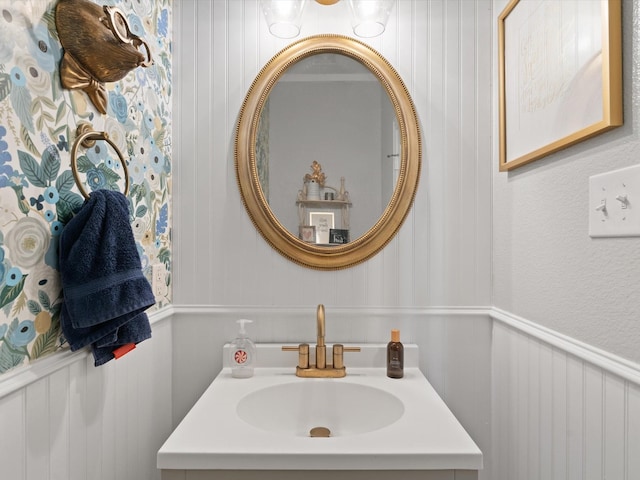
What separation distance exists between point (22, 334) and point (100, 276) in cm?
14

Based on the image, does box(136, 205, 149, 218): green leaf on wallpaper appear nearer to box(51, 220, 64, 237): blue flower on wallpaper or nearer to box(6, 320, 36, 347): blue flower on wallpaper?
box(51, 220, 64, 237): blue flower on wallpaper

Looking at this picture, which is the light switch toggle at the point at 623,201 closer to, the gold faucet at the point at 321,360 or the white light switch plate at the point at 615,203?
the white light switch plate at the point at 615,203

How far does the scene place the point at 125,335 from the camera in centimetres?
86

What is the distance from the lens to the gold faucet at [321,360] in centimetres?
122

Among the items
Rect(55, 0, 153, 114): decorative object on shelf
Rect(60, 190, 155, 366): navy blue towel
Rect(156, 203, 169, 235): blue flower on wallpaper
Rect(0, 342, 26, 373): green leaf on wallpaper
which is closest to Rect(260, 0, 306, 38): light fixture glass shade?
Rect(55, 0, 153, 114): decorative object on shelf

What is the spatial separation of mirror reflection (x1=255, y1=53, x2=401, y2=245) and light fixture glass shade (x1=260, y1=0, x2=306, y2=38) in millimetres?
111

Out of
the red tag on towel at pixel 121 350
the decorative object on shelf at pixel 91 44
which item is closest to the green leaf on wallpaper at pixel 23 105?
the decorative object on shelf at pixel 91 44

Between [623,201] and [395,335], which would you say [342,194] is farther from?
[623,201]

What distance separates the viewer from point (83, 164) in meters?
0.84

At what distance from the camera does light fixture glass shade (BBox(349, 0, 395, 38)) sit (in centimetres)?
123

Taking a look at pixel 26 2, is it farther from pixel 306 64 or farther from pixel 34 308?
pixel 306 64

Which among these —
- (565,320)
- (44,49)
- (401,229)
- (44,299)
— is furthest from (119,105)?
(565,320)

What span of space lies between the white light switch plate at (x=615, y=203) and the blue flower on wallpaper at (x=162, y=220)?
3.49 ft

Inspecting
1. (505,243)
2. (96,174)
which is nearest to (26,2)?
(96,174)
